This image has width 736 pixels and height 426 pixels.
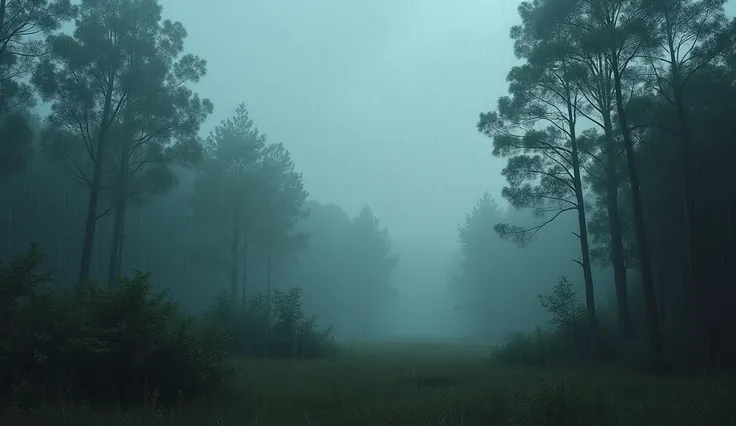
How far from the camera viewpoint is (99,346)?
Answer: 10172 millimetres

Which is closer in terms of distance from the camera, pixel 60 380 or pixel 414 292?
pixel 60 380

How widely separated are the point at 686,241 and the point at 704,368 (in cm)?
529

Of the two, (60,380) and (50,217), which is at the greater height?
(50,217)

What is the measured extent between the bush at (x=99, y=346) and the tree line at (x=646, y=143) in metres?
13.5

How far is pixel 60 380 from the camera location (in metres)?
9.87

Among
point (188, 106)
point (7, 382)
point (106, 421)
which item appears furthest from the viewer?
point (188, 106)

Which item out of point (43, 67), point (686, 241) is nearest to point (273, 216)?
point (43, 67)

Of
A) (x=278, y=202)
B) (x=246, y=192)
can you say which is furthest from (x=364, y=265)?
(x=246, y=192)

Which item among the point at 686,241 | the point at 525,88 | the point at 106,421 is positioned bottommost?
the point at 106,421

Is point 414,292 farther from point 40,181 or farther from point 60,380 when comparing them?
point 60,380

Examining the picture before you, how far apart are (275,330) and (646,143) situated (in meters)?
17.3

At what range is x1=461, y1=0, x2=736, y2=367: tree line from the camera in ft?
57.1

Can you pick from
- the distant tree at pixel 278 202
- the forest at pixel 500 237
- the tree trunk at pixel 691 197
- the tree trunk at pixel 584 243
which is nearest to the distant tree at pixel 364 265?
the distant tree at pixel 278 202

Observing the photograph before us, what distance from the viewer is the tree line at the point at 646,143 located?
Result: 685 inches
